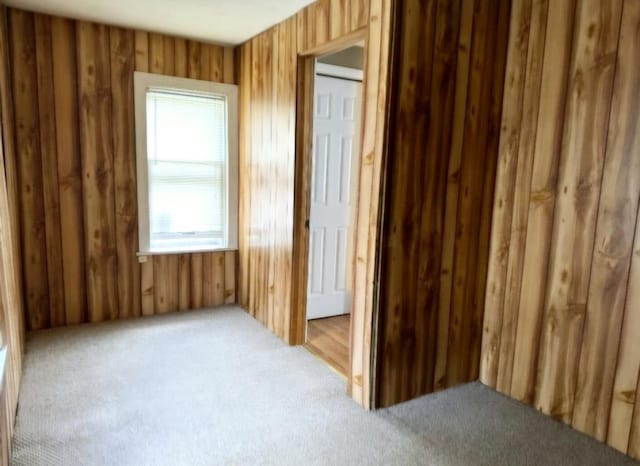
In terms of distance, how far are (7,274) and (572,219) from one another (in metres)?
3.02

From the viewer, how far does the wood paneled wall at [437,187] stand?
90.0 inches

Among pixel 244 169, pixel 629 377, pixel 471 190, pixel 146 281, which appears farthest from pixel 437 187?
pixel 146 281

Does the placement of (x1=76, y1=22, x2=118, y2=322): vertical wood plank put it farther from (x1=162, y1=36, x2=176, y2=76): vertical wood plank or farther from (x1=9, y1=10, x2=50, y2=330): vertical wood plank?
(x1=162, y1=36, x2=176, y2=76): vertical wood plank

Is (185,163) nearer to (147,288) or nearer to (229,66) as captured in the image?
(229,66)

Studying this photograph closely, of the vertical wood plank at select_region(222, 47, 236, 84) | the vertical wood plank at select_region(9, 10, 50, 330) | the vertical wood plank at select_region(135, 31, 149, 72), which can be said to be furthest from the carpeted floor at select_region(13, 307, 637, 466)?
the vertical wood plank at select_region(222, 47, 236, 84)

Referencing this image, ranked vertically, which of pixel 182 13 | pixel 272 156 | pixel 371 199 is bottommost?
pixel 371 199

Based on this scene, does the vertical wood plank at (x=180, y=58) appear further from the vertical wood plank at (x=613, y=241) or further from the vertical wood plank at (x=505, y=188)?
the vertical wood plank at (x=613, y=241)

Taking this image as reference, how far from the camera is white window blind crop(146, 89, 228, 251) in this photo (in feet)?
12.1

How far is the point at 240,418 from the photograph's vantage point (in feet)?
7.57

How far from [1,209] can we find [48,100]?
138 cm

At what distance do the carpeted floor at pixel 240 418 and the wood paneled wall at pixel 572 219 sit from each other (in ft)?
0.78

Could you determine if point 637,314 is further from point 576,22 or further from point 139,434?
point 139,434

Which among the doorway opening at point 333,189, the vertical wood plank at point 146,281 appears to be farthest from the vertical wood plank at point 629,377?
the vertical wood plank at point 146,281

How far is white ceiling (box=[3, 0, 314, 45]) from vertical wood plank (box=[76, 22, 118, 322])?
0.24 meters
